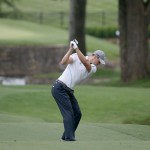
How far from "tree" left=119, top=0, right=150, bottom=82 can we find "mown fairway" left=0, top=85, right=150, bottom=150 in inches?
244

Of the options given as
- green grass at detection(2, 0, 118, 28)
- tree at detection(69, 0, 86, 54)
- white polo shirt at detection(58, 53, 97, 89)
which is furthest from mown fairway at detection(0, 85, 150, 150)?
green grass at detection(2, 0, 118, 28)

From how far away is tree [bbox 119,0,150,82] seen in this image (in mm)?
31484

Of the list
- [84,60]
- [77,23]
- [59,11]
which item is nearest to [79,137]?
[84,60]

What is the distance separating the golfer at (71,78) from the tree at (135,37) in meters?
18.4

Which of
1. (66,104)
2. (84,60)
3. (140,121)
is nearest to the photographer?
(84,60)

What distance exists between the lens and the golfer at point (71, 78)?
1297 centimetres

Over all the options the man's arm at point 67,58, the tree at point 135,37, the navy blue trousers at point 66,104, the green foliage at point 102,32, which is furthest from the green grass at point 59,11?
the man's arm at point 67,58

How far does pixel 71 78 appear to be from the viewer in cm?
1309

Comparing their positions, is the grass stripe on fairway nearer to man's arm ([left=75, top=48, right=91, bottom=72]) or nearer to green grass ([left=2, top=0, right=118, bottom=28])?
man's arm ([left=75, top=48, right=91, bottom=72])

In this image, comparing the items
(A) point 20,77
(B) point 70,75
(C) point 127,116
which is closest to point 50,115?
(C) point 127,116

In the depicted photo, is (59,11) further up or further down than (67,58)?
further down

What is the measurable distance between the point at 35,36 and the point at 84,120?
29497 mm

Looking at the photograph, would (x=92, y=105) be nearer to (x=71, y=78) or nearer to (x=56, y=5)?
(x=71, y=78)

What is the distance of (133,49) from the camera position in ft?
104
